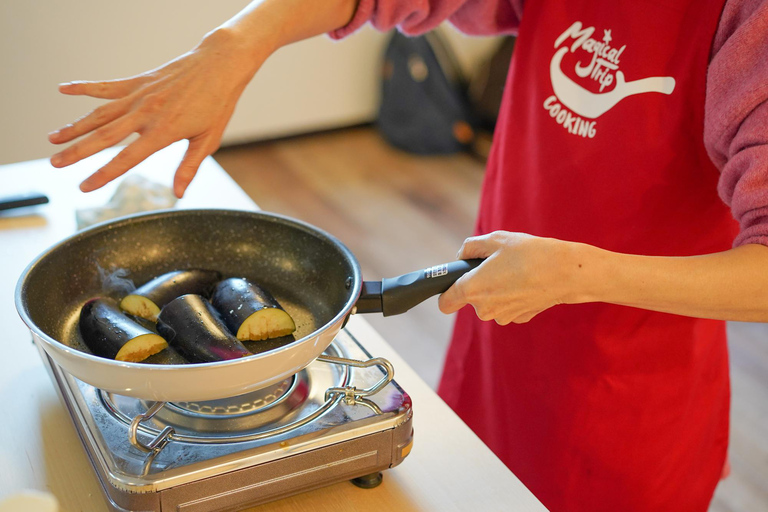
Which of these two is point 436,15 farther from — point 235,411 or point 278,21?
point 235,411

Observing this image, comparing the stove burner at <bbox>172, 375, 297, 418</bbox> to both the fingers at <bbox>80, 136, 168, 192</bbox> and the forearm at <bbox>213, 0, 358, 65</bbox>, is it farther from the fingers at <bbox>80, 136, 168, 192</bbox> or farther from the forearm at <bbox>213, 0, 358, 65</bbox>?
the forearm at <bbox>213, 0, 358, 65</bbox>

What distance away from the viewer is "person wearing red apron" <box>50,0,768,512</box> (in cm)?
79

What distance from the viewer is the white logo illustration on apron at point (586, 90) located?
992mm

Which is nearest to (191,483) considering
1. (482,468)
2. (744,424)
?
(482,468)

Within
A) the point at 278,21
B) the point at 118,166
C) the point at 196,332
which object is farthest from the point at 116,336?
the point at 278,21

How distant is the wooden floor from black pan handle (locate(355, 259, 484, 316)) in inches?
56.6

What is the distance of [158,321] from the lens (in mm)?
856

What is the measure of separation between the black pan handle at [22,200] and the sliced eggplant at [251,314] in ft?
2.03

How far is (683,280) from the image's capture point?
77 cm

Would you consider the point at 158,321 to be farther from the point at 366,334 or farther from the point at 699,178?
the point at 699,178

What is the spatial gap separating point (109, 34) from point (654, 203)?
2.56m

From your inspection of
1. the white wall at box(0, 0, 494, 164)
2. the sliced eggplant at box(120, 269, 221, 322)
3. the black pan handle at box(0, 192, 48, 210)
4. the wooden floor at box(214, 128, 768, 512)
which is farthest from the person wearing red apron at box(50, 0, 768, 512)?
the white wall at box(0, 0, 494, 164)

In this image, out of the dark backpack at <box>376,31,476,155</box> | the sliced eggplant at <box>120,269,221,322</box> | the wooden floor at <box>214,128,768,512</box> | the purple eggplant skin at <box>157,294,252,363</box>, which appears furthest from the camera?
→ the dark backpack at <box>376,31,476,155</box>

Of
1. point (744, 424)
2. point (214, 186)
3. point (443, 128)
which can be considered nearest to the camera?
point (214, 186)
